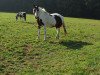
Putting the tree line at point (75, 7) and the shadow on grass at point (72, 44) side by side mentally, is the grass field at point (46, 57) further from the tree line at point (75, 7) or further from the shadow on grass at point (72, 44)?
the tree line at point (75, 7)

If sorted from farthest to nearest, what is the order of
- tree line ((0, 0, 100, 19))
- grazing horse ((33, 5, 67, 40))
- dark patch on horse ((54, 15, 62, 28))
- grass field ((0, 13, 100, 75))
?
tree line ((0, 0, 100, 19)) → dark patch on horse ((54, 15, 62, 28)) → grazing horse ((33, 5, 67, 40)) → grass field ((0, 13, 100, 75))

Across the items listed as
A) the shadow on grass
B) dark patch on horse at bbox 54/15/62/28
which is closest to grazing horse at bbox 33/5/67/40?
dark patch on horse at bbox 54/15/62/28

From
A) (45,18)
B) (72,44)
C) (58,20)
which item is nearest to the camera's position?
(72,44)

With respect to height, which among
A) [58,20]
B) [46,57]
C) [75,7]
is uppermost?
[75,7]

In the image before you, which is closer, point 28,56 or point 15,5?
point 28,56

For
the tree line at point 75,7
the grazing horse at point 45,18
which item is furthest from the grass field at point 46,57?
the tree line at point 75,7

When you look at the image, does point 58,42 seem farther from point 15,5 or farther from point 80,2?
point 15,5

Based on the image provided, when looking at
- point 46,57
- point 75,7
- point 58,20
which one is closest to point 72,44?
point 58,20

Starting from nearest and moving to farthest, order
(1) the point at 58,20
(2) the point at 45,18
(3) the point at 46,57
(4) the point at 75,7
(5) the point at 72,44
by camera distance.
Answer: (3) the point at 46,57 → (5) the point at 72,44 → (2) the point at 45,18 → (1) the point at 58,20 → (4) the point at 75,7

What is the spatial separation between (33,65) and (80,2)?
62.6 metres

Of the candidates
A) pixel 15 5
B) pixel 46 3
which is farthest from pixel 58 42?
pixel 15 5

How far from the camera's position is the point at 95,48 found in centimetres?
2020

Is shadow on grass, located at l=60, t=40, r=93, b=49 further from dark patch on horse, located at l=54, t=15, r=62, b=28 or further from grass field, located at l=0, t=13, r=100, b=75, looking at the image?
dark patch on horse, located at l=54, t=15, r=62, b=28

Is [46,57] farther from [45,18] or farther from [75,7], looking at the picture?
[75,7]
